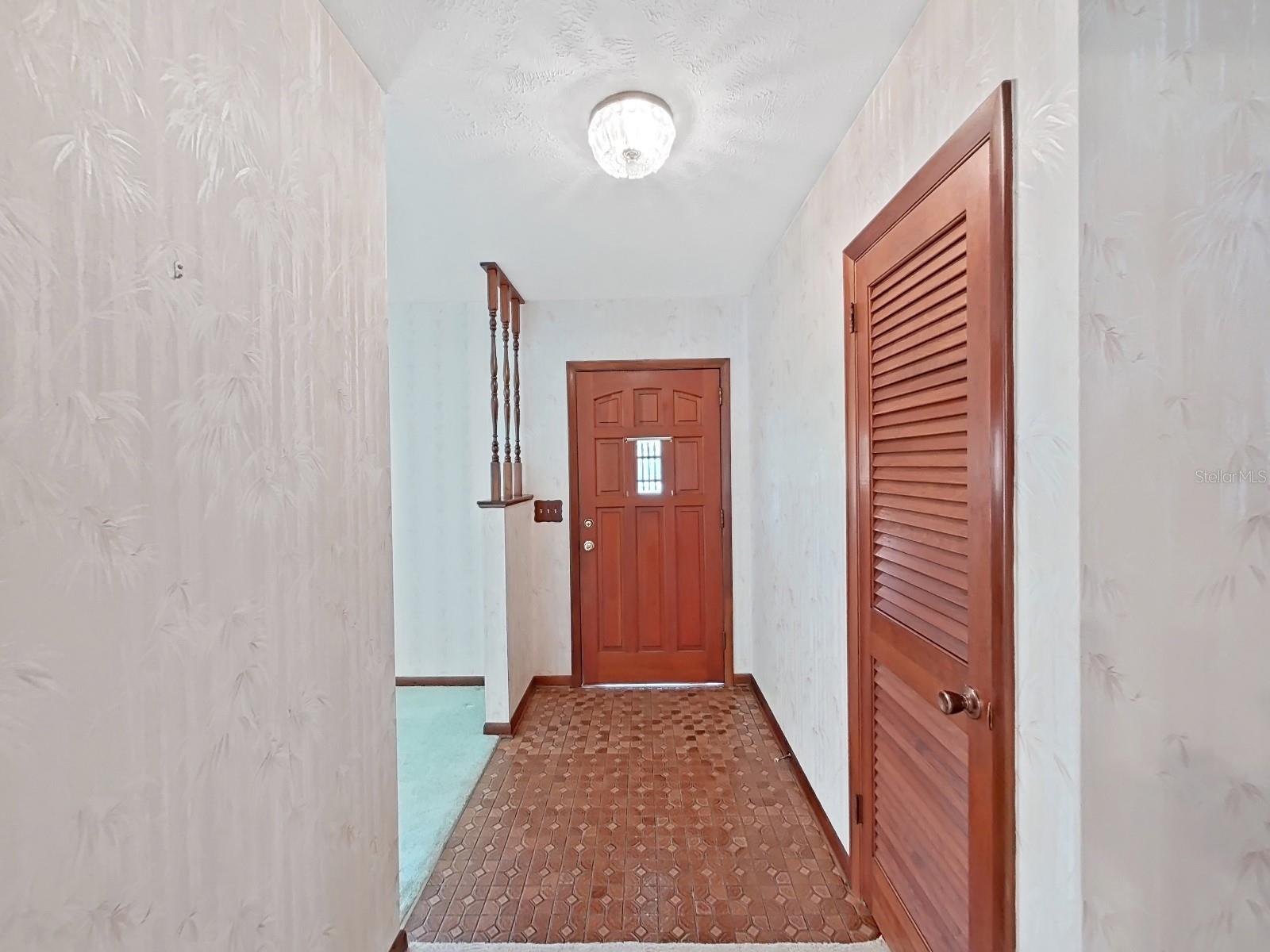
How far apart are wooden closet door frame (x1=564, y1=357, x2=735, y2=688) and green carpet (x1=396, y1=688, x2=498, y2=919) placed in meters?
0.76

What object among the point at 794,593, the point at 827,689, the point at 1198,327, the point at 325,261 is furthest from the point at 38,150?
the point at 794,593

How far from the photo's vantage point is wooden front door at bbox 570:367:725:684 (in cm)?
400

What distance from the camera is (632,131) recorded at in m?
1.80

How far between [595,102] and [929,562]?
60.4 inches

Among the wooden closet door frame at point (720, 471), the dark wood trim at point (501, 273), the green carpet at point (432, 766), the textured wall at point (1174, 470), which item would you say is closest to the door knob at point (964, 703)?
the textured wall at point (1174, 470)

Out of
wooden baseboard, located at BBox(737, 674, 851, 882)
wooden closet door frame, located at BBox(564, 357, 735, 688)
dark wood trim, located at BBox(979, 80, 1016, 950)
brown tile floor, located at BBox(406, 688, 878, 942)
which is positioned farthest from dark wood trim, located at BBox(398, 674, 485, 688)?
dark wood trim, located at BBox(979, 80, 1016, 950)

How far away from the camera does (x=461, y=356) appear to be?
4.07 metres

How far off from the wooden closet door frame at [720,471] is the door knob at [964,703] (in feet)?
8.76

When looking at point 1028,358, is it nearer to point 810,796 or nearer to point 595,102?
point 595,102

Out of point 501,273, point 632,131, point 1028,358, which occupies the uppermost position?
point 501,273

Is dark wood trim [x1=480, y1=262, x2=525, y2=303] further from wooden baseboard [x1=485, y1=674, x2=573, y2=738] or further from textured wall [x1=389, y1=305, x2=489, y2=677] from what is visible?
wooden baseboard [x1=485, y1=674, x2=573, y2=738]

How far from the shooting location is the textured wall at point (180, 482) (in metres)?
0.72

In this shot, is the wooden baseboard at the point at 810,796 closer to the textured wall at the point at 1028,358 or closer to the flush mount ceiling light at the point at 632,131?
the textured wall at the point at 1028,358

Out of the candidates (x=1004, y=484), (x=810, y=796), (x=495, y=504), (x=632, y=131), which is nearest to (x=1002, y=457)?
(x=1004, y=484)
